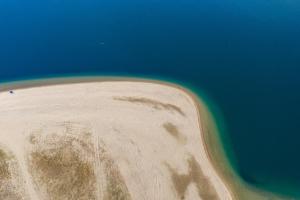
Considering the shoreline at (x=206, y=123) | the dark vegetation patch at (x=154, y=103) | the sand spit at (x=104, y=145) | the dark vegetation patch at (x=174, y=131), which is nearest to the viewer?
the sand spit at (x=104, y=145)

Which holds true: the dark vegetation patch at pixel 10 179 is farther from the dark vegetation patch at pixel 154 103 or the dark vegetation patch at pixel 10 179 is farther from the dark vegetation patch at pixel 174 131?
the dark vegetation patch at pixel 174 131

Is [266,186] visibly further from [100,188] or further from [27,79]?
[27,79]

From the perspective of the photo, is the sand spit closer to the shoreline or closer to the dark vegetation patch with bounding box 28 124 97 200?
the dark vegetation patch with bounding box 28 124 97 200

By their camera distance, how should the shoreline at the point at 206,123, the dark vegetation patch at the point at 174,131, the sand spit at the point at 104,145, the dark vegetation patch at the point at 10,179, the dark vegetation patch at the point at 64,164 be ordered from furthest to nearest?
1. the dark vegetation patch at the point at 174,131
2. the shoreline at the point at 206,123
3. the sand spit at the point at 104,145
4. the dark vegetation patch at the point at 64,164
5. the dark vegetation patch at the point at 10,179

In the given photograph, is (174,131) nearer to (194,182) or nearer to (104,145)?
(194,182)

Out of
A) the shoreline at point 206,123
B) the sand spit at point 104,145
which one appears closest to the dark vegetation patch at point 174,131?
the sand spit at point 104,145

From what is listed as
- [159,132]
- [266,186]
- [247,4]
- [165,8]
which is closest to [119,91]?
[159,132]

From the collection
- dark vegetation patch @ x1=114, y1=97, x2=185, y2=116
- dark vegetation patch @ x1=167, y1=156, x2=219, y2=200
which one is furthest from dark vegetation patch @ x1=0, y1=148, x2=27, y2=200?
dark vegetation patch @ x1=114, y1=97, x2=185, y2=116
